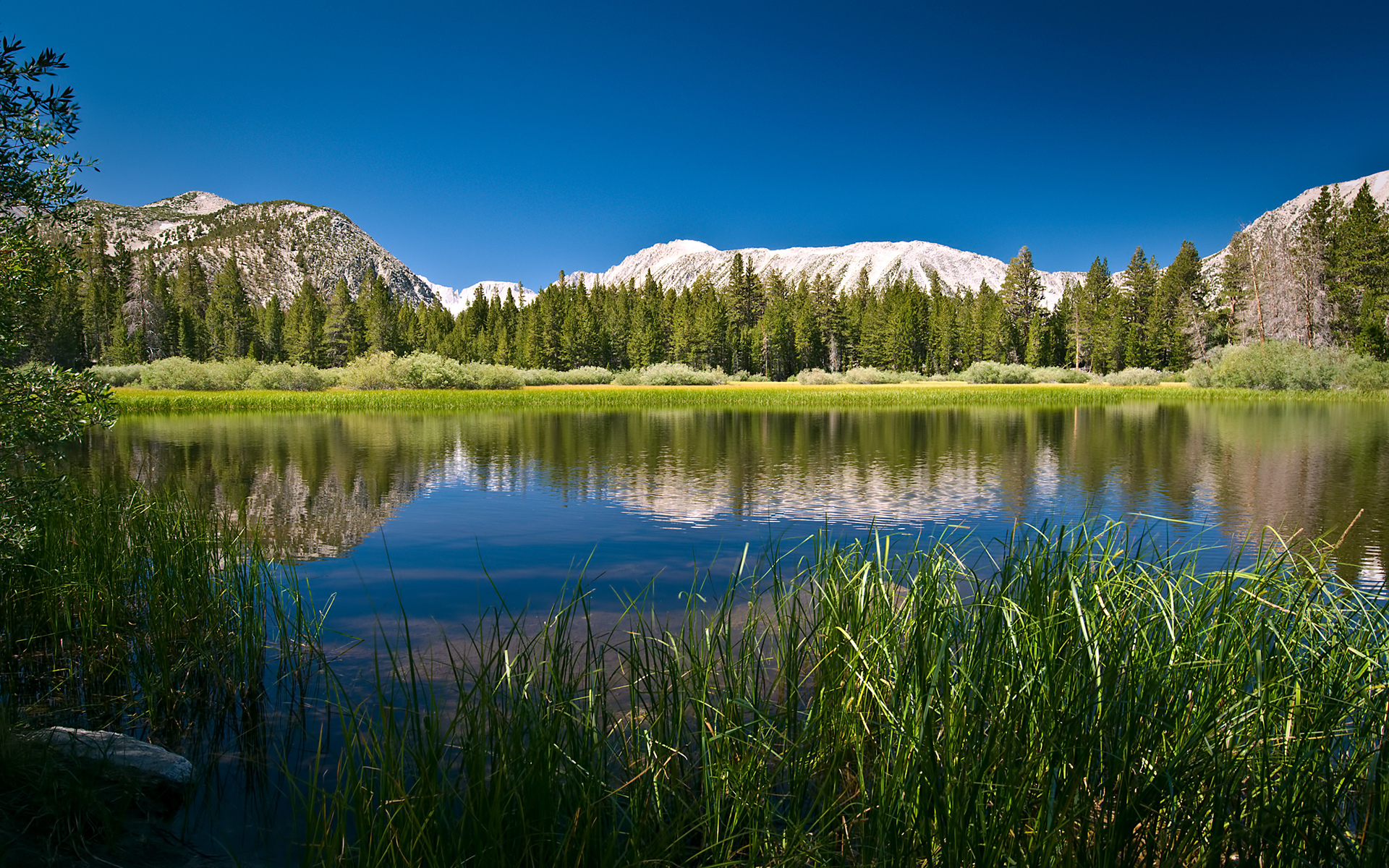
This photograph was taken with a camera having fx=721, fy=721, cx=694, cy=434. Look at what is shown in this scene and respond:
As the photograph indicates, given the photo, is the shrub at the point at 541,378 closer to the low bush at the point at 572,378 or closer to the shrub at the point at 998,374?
the low bush at the point at 572,378

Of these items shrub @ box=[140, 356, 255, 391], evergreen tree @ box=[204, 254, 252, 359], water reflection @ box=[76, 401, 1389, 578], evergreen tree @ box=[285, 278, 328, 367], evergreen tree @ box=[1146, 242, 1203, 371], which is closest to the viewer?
water reflection @ box=[76, 401, 1389, 578]

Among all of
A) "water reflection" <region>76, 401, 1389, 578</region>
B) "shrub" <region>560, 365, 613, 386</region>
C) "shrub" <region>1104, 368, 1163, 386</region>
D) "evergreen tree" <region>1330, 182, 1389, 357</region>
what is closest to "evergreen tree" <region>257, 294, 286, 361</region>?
"shrub" <region>560, 365, 613, 386</region>

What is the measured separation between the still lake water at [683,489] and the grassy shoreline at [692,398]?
1256 cm

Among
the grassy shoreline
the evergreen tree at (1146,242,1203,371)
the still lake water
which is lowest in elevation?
the still lake water

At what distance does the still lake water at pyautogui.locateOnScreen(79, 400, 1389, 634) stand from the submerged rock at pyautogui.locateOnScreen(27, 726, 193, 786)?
5.91ft

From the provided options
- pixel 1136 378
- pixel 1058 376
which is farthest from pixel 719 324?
pixel 1136 378

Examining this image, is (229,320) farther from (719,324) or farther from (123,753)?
(123,753)

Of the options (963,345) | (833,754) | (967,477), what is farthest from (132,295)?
(833,754)

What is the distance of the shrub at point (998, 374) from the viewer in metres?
65.7

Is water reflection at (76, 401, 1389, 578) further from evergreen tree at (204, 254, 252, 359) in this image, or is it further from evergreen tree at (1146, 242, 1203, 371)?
evergreen tree at (204, 254, 252, 359)

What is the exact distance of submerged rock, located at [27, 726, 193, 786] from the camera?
11.6 ft

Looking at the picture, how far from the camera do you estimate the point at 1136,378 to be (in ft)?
197

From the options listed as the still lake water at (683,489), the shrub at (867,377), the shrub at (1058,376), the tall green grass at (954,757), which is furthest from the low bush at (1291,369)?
the tall green grass at (954,757)

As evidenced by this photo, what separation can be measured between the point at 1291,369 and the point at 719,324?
168 feet
